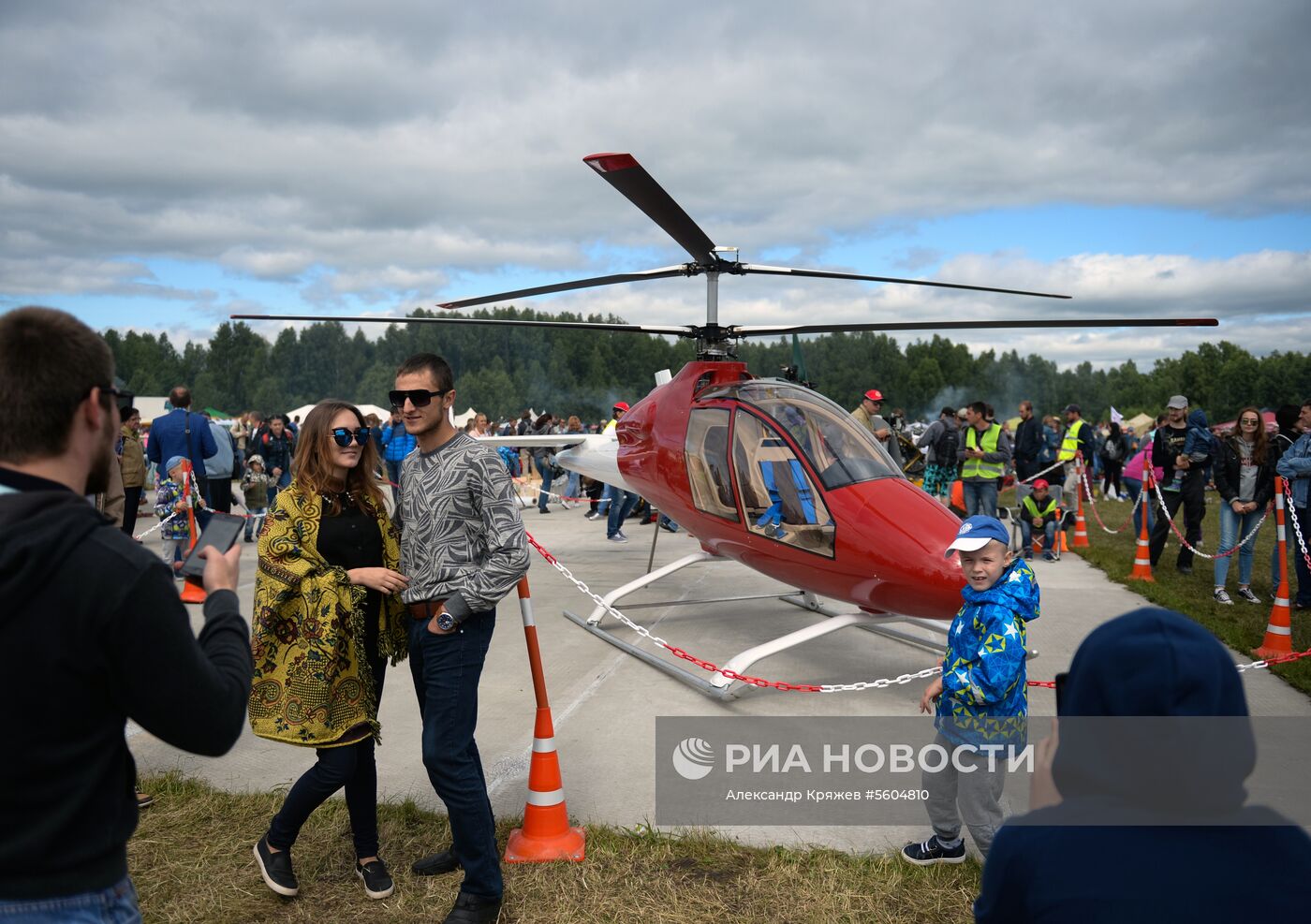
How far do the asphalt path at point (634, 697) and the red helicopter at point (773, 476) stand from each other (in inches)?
13.3

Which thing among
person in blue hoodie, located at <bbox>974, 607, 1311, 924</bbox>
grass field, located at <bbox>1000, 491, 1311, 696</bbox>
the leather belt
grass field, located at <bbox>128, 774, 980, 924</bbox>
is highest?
person in blue hoodie, located at <bbox>974, 607, 1311, 924</bbox>

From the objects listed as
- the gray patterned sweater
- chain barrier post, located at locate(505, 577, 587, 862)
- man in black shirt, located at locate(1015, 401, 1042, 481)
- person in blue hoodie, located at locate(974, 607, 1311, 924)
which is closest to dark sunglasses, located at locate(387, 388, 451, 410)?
the gray patterned sweater

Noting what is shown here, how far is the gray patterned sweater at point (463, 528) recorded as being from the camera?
3.03 meters

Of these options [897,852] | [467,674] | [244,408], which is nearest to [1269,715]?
[897,852]

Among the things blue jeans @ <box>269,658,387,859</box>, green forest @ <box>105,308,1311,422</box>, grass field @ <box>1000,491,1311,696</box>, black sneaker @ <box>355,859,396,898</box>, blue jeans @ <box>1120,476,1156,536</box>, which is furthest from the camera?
green forest @ <box>105,308,1311,422</box>

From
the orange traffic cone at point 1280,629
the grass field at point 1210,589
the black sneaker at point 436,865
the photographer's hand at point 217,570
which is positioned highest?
the photographer's hand at point 217,570

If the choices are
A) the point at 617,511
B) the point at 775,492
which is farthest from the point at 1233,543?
the point at 617,511

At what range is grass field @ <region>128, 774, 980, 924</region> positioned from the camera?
3.12 metres

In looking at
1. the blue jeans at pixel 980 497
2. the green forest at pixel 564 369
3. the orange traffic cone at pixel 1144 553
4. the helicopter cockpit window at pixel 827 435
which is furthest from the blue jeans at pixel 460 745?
the green forest at pixel 564 369

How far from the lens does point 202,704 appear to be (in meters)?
1.51

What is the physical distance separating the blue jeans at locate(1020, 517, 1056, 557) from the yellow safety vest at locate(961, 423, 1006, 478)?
3.24ft

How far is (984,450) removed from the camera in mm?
10352

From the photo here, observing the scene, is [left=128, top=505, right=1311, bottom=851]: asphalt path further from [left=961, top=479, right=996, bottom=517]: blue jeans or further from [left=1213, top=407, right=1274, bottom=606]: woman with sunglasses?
[left=961, top=479, right=996, bottom=517]: blue jeans

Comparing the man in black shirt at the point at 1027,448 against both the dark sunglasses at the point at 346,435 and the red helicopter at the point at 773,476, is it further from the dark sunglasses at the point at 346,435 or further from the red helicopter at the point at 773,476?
the dark sunglasses at the point at 346,435
